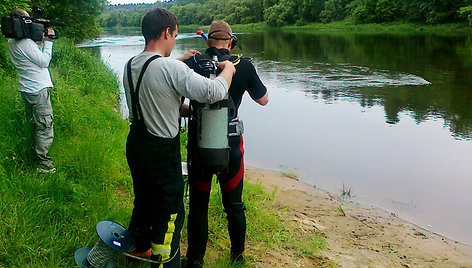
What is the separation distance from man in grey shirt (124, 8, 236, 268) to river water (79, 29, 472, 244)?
12.8 feet

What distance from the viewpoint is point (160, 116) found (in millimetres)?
2576

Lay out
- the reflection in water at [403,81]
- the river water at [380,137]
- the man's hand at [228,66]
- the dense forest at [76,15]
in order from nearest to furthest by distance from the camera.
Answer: the man's hand at [228,66] → the river water at [380,137] → the reflection in water at [403,81] → the dense forest at [76,15]

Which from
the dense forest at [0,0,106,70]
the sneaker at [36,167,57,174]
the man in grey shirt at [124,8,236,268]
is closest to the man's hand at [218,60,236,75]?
the man in grey shirt at [124,8,236,268]

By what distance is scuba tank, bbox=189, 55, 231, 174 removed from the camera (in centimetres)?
277

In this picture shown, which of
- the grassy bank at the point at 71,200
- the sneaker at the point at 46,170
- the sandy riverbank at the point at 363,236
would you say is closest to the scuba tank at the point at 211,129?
the grassy bank at the point at 71,200

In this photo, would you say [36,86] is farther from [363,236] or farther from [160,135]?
[363,236]

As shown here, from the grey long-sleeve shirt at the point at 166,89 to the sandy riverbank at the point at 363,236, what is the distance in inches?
70.5

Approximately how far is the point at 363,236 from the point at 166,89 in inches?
125

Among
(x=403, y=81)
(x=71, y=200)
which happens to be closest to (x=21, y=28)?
(x=71, y=200)

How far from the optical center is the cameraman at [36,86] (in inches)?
181

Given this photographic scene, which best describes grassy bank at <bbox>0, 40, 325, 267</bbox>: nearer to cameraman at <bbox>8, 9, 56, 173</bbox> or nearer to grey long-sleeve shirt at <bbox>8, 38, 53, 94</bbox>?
cameraman at <bbox>8, 9, 56, 173</bbox>

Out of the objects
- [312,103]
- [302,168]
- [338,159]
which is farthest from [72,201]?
[312,103]

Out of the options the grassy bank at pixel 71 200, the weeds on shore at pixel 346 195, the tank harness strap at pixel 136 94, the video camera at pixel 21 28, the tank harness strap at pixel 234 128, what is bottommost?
the weeds on shore at pixel 346 195

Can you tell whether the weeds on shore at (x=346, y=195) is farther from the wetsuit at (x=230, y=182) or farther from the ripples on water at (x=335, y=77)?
the ripples on water at (x=335, y=77)
